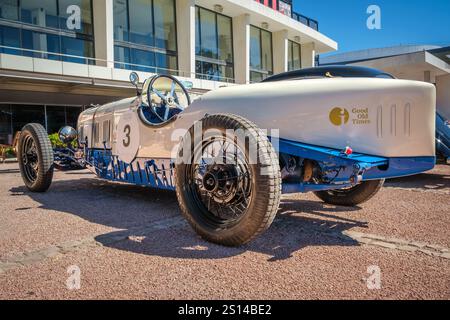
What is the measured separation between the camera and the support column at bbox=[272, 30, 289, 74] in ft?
84.5

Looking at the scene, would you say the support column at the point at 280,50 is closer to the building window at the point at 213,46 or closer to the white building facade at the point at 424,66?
the building window at the point at 213,46

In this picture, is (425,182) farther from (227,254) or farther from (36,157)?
(36,157)

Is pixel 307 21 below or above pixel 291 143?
above

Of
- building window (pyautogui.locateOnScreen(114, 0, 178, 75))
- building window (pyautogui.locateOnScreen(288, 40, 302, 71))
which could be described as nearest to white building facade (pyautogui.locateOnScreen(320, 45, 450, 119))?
building window (pyautogui.locateOnScreen(288, 40, 302, 71))

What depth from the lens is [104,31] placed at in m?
15.7

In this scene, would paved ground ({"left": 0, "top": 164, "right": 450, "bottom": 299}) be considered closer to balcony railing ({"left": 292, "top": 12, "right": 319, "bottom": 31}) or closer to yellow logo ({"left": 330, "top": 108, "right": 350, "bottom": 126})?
yellow logo ({"left": 330, "top": 108, "right": 350, "bottom": 126})

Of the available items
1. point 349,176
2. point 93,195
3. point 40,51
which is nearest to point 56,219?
point 93,195

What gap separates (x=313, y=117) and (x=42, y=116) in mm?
15886

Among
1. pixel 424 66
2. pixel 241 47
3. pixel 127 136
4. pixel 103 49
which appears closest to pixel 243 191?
pixel 127 136

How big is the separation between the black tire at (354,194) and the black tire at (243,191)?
1.76 meters

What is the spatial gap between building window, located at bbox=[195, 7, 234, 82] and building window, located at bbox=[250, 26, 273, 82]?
2404 mm

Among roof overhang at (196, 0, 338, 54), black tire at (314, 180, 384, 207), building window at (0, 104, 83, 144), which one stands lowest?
black tire at (314, 180, 384, 207)

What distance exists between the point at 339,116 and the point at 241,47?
67.7 feet
